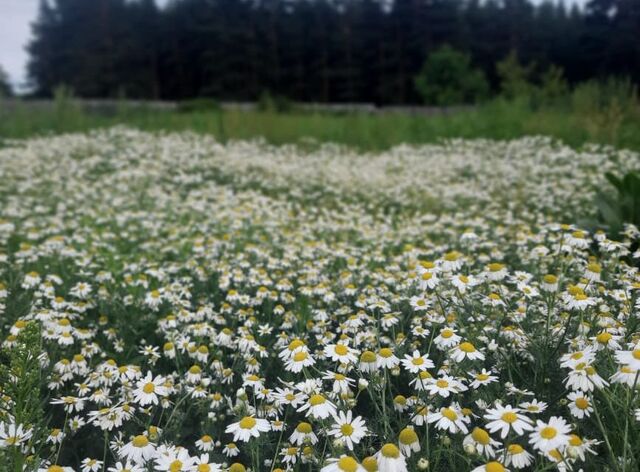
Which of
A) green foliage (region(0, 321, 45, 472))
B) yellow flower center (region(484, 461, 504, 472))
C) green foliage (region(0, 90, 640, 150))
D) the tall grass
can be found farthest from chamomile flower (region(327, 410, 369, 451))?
green foliage (region(0, 90, 640, 150))

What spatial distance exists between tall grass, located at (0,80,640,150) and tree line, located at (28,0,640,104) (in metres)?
25.7

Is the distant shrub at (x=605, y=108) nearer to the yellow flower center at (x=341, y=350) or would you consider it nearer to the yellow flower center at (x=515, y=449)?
the yellow flower center at (x=341, y=350)

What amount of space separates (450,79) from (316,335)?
98.6 feet

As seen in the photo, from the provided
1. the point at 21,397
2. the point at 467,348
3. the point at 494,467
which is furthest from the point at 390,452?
the point at 21,397

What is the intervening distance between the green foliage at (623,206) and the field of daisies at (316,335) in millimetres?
195

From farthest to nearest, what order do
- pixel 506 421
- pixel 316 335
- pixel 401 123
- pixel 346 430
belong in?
pixel 401 123 < pixel 316 335 < pixel 346 430 < pixel 506 421

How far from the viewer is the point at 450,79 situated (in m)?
30.0

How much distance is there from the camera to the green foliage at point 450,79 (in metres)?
29.3

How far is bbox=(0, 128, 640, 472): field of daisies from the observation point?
1467 millimetres

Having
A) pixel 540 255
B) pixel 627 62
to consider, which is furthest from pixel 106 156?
pixel 627 62

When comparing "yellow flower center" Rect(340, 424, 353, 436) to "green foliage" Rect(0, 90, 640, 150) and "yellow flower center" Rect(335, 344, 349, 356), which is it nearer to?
"yellow flower center" Rect(335, 344, 349, 356)

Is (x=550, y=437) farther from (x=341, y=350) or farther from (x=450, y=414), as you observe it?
(x=341, y=350)

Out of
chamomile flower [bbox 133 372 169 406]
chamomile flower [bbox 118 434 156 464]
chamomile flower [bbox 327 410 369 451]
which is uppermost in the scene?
chamomile flower [bbox 327 410 369 451]

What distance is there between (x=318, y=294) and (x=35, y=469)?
165 centimetres
